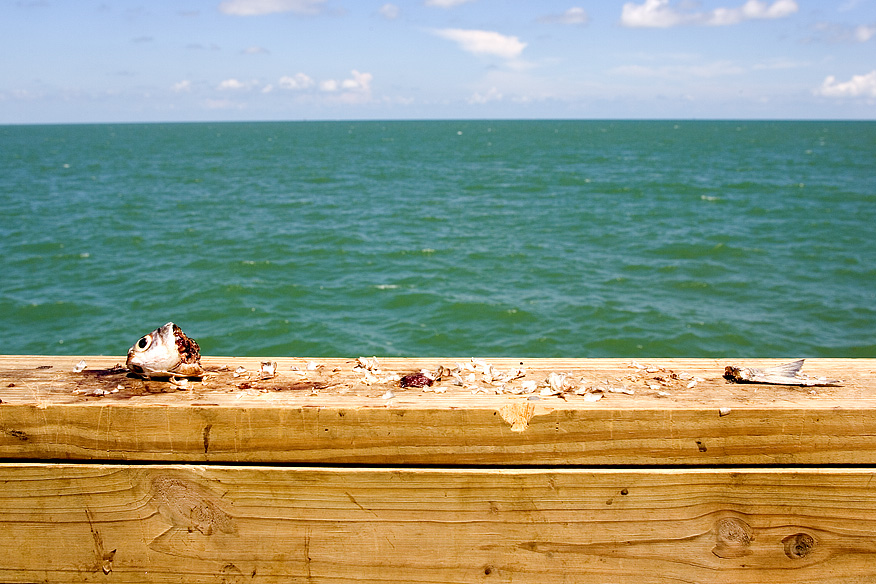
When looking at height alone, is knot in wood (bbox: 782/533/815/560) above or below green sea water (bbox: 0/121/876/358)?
above

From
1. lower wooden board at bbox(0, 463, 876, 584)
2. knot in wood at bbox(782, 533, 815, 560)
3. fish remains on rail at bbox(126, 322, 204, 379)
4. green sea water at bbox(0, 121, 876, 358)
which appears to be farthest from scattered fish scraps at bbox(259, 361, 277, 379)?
green sea water at bbox(0, 121, 876, 358)

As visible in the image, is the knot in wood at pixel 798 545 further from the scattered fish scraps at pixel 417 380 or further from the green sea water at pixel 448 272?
the green sea water at pixel 448 272

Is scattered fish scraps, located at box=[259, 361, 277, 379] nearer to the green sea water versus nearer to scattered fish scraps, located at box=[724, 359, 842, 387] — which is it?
scattered fish scraps, located at box=[724, 359, 842, 387]

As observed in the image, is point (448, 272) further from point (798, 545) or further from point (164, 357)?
point (798, 545)

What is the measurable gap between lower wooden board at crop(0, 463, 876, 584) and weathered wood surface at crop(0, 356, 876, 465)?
29 millimetres

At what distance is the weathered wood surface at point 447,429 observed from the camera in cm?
112

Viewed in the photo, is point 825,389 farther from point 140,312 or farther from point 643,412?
point 140,312

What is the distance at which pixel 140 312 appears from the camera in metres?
12.1

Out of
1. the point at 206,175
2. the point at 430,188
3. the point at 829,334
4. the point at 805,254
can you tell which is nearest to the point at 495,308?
the point at 829,334

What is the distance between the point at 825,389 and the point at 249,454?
111 cm

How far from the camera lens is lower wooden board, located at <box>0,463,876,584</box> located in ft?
3.72

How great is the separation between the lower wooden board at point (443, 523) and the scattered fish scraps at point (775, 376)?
227 millimetres

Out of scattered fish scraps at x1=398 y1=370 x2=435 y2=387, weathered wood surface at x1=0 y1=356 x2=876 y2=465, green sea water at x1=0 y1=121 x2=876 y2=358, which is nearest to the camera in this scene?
weathered wood surface at x1=0 y1=356 x2=876 y2=465

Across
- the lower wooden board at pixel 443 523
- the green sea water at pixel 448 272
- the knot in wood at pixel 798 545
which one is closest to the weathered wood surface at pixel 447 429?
the lower wooden board at pixel 443 523
